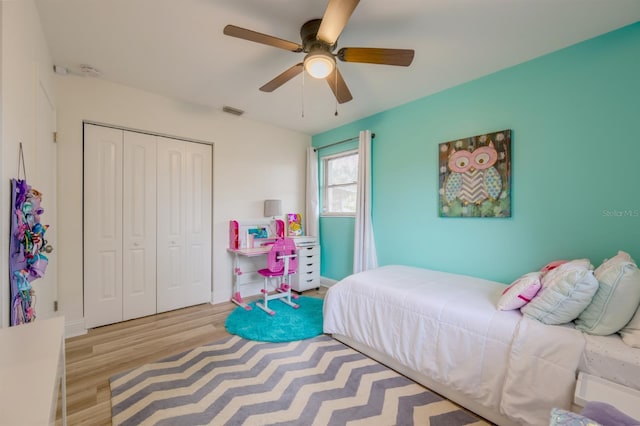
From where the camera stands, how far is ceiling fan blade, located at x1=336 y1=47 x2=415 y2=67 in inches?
69.2

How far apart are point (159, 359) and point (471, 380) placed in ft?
7.87

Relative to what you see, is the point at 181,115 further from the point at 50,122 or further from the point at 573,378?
the point at 573,378

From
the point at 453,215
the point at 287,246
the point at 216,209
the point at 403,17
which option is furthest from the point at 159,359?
the point at 403,17

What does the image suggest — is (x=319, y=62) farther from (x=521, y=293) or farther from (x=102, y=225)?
(x=102, y=225)

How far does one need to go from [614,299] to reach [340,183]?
10.6 ft

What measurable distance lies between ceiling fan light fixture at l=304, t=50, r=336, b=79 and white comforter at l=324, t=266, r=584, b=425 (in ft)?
5.86

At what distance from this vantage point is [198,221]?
3.50m

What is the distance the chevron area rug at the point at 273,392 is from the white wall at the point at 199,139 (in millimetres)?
1348

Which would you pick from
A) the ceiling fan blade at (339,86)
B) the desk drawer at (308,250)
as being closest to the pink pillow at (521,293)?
the ceiling fan blade at (339,86)

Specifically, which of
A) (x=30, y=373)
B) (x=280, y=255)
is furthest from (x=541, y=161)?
(x=30, y=373)

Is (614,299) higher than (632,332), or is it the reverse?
(614,299)

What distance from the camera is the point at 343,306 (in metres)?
2.53

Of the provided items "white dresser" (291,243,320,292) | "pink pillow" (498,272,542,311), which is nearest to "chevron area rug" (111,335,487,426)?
"pink pillow" (498,272,542,311)

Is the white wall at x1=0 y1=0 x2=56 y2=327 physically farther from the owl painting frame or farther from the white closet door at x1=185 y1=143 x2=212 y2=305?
the owl painting frame
